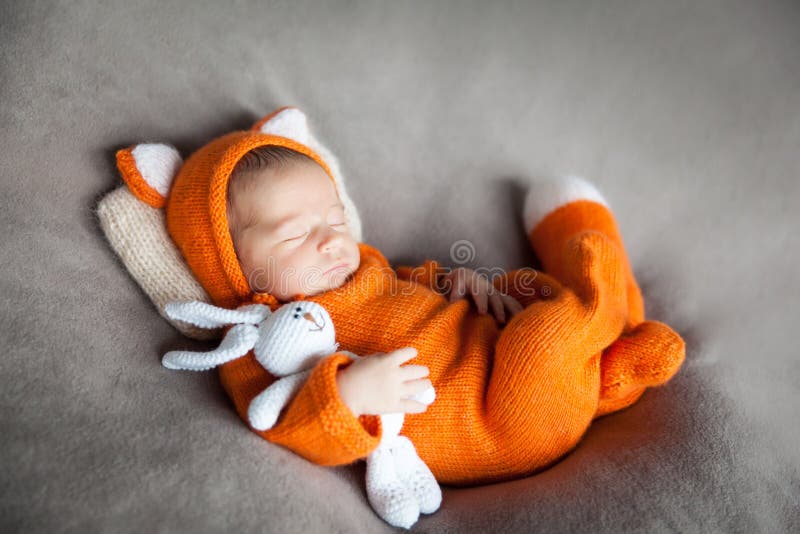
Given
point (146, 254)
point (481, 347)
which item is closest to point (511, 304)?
point (481, 347)

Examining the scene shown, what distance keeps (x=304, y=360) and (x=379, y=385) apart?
143 mm

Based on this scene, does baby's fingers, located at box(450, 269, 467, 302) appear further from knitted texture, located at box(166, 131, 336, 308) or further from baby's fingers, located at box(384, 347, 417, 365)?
knitted texture, located at box(166, 131, 336, 308)

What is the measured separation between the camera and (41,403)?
75 centimetres

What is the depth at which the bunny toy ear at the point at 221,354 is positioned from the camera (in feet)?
2.77

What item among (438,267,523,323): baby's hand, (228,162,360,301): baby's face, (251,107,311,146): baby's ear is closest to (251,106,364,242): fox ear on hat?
(251,107,311,146): baby's ear

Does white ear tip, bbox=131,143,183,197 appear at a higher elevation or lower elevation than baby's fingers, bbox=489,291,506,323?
higher

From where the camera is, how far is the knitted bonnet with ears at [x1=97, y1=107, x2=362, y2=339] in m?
0.97

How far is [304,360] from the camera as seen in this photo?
875mm

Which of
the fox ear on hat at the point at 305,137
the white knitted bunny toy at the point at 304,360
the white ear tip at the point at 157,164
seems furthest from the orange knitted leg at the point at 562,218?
the white ear tip at the point at 157,164

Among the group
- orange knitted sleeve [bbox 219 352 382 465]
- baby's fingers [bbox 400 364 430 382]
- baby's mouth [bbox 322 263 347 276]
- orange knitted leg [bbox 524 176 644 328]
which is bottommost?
orange knitted sleeve [bbox 219 352 382 465]

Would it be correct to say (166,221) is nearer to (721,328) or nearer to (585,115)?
(585,115)

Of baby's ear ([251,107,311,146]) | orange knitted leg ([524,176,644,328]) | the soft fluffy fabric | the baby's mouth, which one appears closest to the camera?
the soft fluffy fabric

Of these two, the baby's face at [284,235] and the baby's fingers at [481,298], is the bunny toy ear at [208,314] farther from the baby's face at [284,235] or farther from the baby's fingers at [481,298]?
the baby's fingers at [481,298]

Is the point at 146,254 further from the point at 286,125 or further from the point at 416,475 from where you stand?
the point at 416,475
